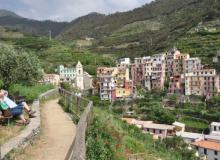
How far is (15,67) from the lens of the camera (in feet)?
68.2

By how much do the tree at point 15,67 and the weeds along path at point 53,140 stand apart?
18.6ft

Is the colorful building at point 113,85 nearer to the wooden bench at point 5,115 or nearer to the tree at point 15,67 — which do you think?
the tree at point 15,67

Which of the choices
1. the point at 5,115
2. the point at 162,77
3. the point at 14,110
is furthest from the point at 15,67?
the point at 162,77

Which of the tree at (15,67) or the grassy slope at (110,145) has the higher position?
the tree at (15,67)

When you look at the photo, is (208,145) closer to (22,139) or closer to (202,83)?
(202,83)

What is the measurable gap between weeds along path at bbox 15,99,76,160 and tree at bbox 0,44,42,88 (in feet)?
18.6

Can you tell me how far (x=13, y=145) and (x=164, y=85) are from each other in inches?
3065

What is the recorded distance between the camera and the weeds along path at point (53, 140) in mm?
8581

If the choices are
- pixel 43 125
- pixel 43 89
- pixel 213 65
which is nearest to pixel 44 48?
pixel 213 65

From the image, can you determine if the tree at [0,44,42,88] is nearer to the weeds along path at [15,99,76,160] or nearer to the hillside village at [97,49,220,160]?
the weeds along path at [15,99,76,160]

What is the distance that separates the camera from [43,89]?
2700 centimetres

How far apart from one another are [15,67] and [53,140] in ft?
37.0

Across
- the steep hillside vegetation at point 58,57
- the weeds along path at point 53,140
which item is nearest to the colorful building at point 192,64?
the steep hillside vegetation at point 58,57

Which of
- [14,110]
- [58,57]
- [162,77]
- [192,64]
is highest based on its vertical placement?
[58,57]
